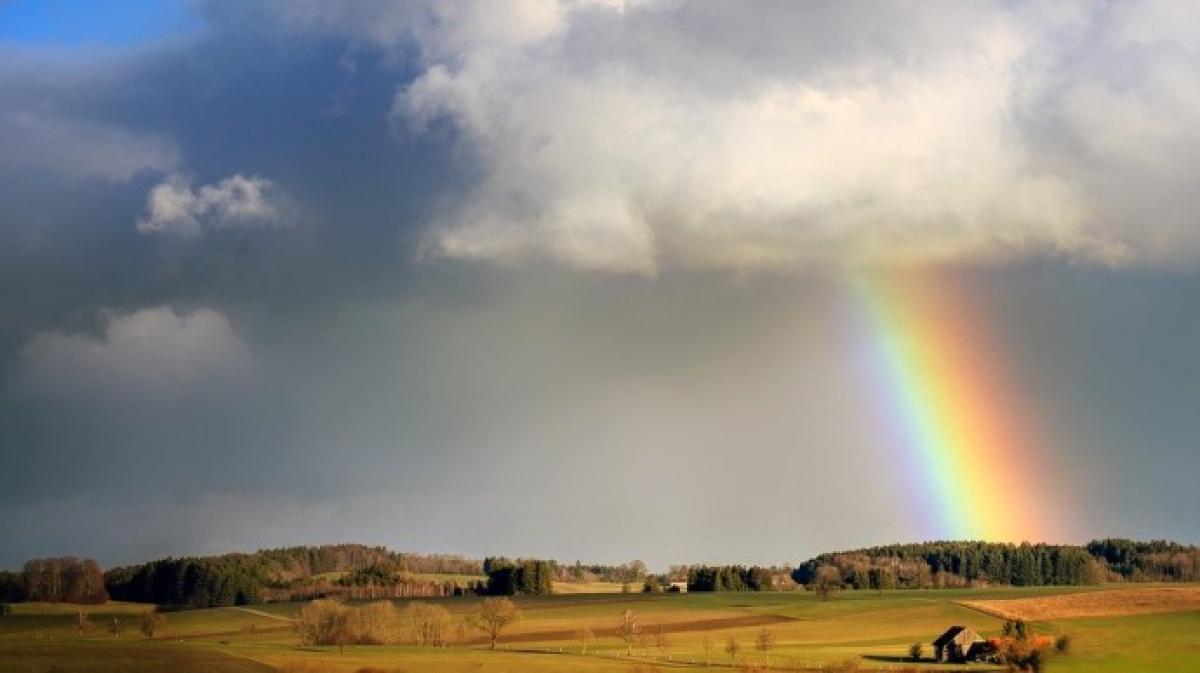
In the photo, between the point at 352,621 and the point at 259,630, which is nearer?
the point at 352,621

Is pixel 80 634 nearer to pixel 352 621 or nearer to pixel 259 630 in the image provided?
pixel 259 630

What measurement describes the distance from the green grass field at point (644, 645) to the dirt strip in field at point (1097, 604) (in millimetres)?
3435

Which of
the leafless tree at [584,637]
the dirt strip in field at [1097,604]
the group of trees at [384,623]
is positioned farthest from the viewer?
the dirt strip in field at [1097,604]

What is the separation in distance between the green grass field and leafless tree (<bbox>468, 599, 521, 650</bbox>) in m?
2.15

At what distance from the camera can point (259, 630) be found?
17575 cm

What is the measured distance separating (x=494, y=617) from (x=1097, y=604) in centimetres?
7863

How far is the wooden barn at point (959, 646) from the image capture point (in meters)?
139

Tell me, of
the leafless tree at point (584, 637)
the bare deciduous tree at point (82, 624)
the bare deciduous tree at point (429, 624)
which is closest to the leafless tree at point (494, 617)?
the bare deciduous tree at point (429, 624)

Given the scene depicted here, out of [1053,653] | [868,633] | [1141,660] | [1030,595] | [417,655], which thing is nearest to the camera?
[417,655]

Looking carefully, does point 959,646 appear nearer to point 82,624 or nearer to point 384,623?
point 384,623

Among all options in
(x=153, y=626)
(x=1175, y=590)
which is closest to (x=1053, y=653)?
(x=1175, y=590)

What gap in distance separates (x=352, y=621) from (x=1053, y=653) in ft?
254

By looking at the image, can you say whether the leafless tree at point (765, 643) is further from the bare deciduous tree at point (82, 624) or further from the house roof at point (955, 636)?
the bare deciduous tree at point (82, 624)

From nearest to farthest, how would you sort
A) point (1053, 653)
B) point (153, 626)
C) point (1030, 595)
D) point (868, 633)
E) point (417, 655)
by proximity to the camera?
1. point (417, 655)
2. point (1053, 653)
3. point (868, 633)
4. point (153, 626)
5. point (1030, 595)
